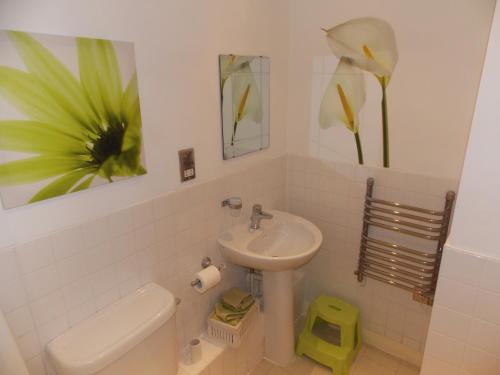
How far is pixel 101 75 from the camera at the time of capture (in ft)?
4.02

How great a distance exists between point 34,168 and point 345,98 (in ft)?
5.41

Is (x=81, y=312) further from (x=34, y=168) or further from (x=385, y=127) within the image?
(x=385, y=127)

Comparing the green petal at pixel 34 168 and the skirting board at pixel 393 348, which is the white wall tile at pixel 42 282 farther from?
the skirting board at pixel 393 348

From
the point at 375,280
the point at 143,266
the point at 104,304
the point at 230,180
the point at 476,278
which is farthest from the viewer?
the point at 375,280

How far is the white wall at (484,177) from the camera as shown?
1107mm

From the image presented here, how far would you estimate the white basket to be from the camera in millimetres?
1833

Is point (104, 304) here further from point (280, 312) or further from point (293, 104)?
point (293, 104)

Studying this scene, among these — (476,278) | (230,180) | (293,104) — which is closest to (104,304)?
(230,180)

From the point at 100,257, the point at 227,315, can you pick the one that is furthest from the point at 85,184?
the point at 227,315

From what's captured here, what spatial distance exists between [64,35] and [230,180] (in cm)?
106

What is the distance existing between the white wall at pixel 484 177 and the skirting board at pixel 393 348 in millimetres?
1242

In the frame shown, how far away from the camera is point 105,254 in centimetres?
137

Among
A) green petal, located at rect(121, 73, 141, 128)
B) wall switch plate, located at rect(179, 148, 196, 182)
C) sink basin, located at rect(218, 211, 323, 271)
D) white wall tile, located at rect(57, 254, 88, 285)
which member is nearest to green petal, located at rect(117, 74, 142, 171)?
green petal, located at rect(121, 73, 141, 128)

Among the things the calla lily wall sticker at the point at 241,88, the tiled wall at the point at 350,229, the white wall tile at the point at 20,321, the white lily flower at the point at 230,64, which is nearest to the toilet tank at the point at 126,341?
the white wall tile at the point at 20,321
